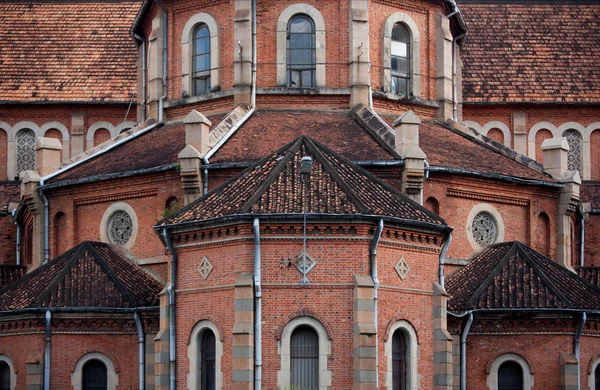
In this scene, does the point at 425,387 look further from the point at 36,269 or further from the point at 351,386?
the point at 36,269

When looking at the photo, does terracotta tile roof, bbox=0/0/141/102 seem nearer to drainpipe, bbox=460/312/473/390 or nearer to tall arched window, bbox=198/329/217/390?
drainpipe, bbox=460/312/473/390

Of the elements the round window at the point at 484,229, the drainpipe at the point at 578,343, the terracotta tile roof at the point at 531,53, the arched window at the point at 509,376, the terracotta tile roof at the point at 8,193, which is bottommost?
the arched window at the point at 509,376

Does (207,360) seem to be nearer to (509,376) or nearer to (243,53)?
(509,376)

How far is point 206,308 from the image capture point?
48188 millimetres

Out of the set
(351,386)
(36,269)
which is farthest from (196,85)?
(351,386)

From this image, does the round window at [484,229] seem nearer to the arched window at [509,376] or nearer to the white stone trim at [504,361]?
the white stone trim at [504,361]

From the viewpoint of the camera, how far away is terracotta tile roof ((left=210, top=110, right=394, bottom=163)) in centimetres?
5466

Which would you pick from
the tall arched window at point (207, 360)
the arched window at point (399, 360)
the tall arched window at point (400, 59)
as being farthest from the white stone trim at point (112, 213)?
the arched window at point (399, 360)

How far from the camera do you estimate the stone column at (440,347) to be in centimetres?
4941

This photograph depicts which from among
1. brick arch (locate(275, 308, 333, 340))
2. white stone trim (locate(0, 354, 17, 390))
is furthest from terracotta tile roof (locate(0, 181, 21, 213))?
brick arch (locate(275, 308, 333, 340))

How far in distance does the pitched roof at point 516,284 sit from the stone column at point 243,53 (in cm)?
1079

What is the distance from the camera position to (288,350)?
46938 millimetres

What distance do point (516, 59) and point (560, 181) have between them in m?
16.5

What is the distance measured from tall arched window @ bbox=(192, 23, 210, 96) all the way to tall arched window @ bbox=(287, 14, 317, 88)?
130 inches
